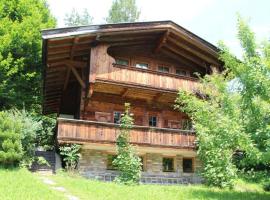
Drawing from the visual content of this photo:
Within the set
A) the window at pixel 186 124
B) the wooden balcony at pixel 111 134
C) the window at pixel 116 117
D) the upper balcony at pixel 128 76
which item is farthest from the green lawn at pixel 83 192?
the window at pixel 186 124

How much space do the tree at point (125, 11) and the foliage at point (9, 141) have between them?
94.2 ft

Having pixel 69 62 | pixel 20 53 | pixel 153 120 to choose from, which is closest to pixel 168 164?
pixel 153 120

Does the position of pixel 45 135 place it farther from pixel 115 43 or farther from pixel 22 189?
pixel 22 189

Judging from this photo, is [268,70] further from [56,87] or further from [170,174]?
[56,87]

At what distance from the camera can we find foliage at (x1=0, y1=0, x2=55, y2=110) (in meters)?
26.7

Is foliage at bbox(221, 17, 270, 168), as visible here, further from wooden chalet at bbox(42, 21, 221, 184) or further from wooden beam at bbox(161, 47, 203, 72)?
wooden beam at bbox(161, 47, 203, 72)

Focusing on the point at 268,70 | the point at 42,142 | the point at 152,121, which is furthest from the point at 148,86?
the point at 42,142

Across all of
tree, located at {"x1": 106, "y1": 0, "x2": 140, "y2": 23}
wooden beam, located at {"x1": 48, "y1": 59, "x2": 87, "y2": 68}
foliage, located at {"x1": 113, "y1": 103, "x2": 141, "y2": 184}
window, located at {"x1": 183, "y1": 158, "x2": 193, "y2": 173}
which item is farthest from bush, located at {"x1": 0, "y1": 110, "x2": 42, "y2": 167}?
tree, located at {"x1": 106, "y1": 0, "x2": 140, "y2": 23}

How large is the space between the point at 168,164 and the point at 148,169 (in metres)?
1.83

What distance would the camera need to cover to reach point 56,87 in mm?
25594

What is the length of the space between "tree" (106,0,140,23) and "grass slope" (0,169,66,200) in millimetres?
31252

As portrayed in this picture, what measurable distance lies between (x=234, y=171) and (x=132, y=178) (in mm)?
4224

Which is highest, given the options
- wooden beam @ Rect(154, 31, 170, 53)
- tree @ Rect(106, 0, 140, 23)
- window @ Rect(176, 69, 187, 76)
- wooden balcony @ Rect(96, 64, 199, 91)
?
tree @ Rect(106, 0, 140, 23)

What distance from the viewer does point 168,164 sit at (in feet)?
70.2
